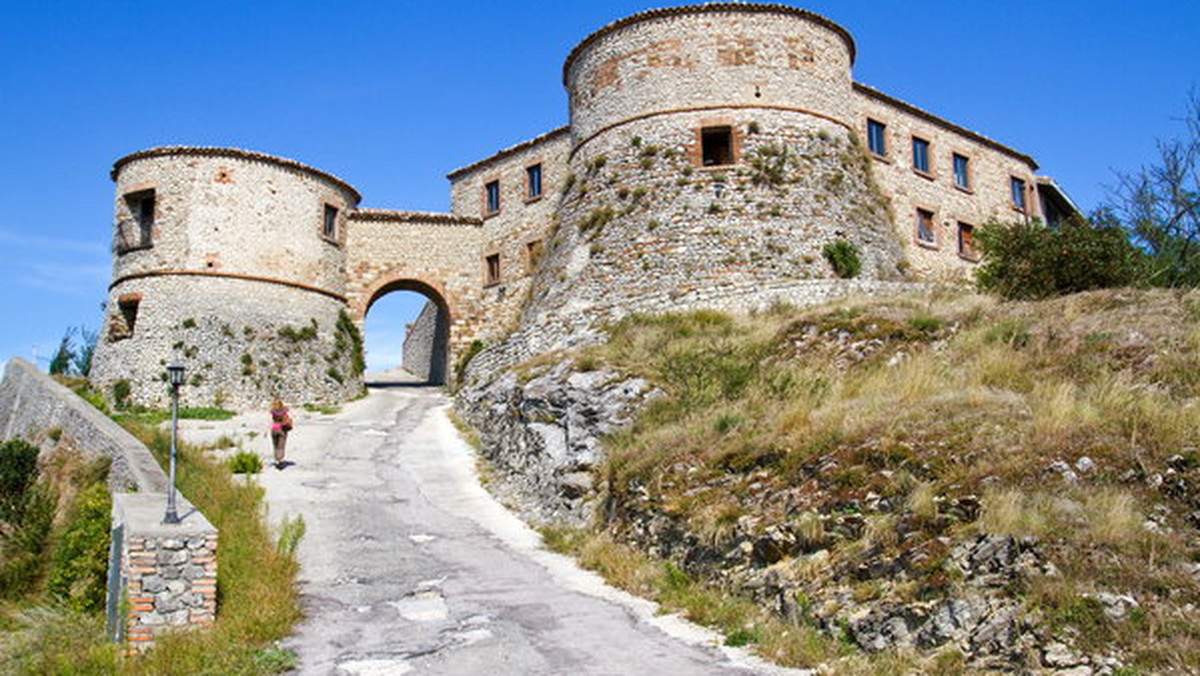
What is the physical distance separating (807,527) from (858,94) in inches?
892

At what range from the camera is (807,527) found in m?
11.2

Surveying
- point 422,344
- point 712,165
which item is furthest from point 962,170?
point 422,344

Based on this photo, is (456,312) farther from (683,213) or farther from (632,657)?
(632,657)

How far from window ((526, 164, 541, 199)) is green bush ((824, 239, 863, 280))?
1120cm

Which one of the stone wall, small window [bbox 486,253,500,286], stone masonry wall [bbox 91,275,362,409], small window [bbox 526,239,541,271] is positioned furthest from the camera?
the stone wall

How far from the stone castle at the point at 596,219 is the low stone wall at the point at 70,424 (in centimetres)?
261

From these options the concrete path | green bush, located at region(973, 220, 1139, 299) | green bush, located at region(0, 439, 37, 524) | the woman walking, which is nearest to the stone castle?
green bush, located at region(973, 220, 1139, 299)

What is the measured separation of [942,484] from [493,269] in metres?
25.1

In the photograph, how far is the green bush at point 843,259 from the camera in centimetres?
2584

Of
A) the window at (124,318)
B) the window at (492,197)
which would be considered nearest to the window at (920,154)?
the window at (492,197)

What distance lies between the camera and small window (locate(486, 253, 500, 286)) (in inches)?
1334

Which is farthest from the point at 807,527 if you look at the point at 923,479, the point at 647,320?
the point at 647,320

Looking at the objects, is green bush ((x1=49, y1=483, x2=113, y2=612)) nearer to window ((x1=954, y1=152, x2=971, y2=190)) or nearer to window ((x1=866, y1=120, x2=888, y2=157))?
window ((x1=866, y1=120, x2=888, y2=157))

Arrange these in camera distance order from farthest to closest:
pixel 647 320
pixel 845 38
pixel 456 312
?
pixel 456 312
pixel 845 38
pixel 647 320
